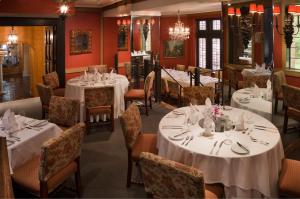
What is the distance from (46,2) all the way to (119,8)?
2275 millimetres

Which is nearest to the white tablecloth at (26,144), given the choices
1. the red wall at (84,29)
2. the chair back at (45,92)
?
the chair back at (45,92)

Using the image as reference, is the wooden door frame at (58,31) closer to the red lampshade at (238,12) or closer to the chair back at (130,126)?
the red lampshade at (238,12)

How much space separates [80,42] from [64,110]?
654 cm

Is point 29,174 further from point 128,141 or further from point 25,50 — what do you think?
point 25,50

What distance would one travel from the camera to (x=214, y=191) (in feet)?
9.57

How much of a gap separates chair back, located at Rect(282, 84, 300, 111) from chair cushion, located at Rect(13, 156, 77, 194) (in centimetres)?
354

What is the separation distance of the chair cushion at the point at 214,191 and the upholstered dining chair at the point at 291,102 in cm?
259

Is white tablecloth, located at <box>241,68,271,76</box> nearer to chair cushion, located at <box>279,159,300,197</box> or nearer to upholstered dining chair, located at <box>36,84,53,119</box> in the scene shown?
chair cushion, located at <box>279,159,300,197</box>

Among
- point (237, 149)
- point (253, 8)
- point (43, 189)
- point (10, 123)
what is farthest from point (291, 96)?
point (10, 123)

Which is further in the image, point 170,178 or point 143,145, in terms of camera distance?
point 143,145

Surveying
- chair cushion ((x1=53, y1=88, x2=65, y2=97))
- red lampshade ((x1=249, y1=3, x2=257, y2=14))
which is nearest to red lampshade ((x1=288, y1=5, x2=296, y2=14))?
red lampshade ((x1=249, y1=3, x2=257, y2=14))

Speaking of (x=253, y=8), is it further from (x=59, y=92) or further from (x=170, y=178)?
(x=59, y=92)

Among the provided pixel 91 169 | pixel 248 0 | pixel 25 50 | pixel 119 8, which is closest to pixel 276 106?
pixel 248 0

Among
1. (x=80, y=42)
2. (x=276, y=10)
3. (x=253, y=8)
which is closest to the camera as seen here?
(x=276, y=10)
